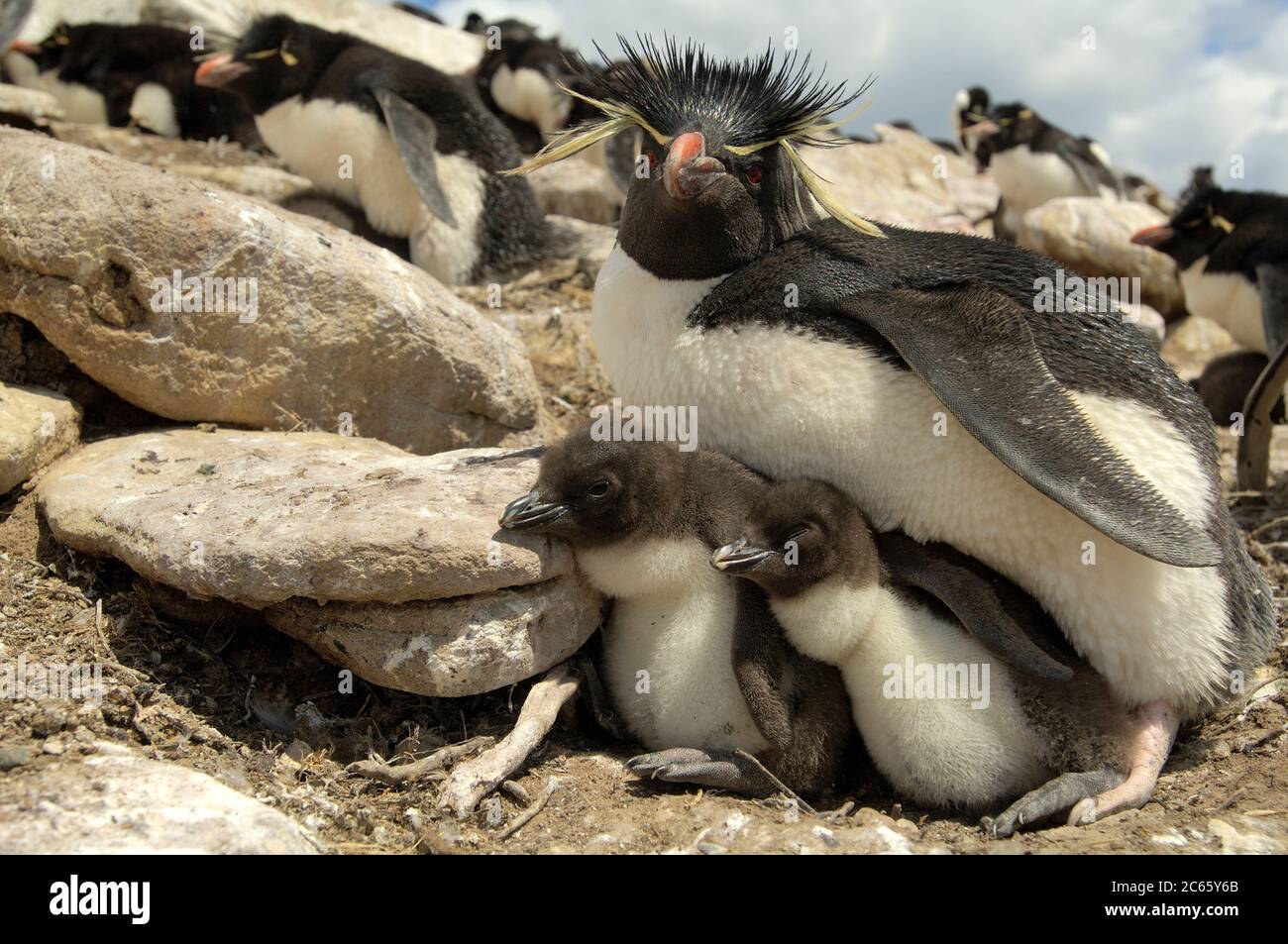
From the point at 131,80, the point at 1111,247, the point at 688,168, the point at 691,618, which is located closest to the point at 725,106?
the point at 688,168

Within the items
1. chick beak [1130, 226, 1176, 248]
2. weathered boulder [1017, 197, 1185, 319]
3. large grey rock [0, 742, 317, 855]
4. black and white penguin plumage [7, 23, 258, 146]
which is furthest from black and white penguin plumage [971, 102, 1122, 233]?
large grey rock [0, 742, 317, 855]

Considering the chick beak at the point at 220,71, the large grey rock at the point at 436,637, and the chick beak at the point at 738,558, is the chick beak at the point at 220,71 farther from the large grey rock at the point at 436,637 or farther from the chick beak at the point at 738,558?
the chick beak at the point at 738,558

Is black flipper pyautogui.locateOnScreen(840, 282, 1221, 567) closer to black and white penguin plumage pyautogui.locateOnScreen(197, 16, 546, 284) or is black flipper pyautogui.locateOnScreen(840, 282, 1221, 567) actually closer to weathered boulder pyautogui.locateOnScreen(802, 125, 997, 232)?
black and white penguin plumage pyautogui.locateOnScreen(197, 16, 546, 284)

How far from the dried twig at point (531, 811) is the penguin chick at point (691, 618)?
20 cm

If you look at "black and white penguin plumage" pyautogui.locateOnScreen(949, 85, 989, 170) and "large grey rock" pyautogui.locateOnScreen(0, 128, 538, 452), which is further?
"black and white penguin plumage" pyautogui.locateOnScreen(949, 85, 989, 170)

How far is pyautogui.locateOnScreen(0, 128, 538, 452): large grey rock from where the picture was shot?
3.30 meters

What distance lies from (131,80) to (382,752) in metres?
7.86

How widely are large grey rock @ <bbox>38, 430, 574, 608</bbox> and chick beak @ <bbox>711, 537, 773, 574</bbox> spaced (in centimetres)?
44

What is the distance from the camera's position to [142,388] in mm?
3461

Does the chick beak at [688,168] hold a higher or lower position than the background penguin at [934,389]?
higher

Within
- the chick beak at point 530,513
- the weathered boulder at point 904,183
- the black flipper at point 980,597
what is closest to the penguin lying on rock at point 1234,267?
the weathered boulder at point 904,183

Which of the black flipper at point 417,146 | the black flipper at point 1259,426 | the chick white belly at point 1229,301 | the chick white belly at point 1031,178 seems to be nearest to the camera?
the black flipper at point 1259,426

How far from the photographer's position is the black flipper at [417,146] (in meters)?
5.71
